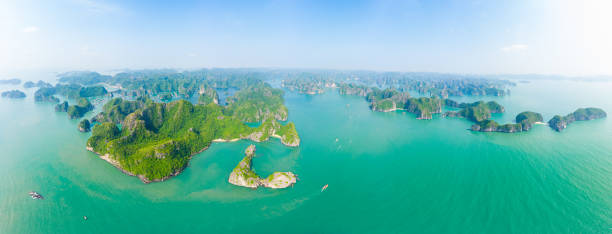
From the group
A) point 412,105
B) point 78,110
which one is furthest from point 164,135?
point 412,105

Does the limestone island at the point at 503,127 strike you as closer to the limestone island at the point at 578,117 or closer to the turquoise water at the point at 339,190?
the turquoise water at the point at 339,190

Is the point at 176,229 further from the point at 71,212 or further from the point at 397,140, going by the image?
the point at 397,140

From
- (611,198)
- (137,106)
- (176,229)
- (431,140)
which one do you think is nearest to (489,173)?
(611,198)

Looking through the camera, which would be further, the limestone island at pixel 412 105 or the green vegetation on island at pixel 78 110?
the limestone island at pixel 412 105

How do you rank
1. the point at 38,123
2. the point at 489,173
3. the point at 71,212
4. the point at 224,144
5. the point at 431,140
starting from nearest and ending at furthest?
the point at 71,212 → the point at 489,173 → the point at 224,144 → the point at 431,140 → the point at 38,123

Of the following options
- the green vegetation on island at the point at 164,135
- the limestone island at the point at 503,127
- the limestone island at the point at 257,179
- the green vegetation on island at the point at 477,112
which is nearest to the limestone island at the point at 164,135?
the green vegetation on island at the point at 164,135

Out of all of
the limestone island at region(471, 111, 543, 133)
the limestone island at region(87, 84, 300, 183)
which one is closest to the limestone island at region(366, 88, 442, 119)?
the limestone island at region(471, 111, 543, 133)

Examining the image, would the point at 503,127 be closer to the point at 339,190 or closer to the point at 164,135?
the point at 339,190

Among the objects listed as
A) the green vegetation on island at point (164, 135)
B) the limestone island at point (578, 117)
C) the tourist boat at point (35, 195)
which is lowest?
the tourist boat at point (35, 195)
